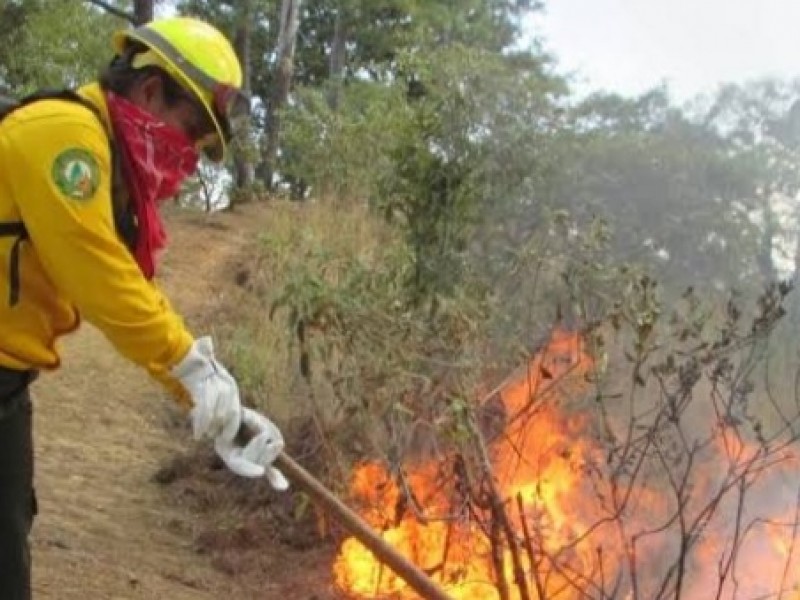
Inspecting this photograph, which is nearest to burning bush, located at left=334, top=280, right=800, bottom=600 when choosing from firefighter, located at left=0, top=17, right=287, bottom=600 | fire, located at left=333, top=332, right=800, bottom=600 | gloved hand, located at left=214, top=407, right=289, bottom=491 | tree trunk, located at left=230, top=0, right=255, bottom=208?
fire, located at left=333, top=332, right=800, bottom=600

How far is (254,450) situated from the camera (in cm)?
285

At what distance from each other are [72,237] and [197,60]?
522 mm

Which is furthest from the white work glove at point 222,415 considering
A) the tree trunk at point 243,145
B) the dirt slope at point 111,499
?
the tree trunk at point 243,145

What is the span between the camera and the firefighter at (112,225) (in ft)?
8.09

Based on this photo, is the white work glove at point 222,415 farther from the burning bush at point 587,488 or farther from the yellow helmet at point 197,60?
the burning bush at point 587,488

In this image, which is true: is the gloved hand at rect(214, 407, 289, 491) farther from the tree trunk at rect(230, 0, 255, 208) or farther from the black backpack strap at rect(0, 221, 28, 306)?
the tree trunk at rect(230, 0, 255, 208)

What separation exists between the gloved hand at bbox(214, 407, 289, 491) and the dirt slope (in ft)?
5.59

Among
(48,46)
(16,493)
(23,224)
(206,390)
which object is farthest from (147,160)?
(48,46)

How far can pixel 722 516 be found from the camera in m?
6.48

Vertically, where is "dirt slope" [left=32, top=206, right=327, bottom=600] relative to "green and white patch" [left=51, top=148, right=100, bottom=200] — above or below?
above

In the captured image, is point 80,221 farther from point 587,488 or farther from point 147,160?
point 587,488

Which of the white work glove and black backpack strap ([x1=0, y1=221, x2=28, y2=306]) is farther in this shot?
the white work glove

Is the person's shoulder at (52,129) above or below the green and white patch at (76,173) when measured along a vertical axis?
above

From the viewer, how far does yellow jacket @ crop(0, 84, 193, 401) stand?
2.45m
